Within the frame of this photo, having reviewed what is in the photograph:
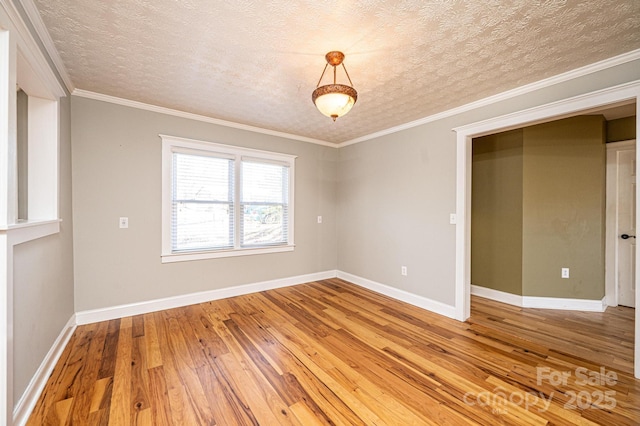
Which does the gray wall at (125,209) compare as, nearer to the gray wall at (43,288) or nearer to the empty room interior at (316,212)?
the empty room interior at (316,212)

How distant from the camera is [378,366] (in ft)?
7.13

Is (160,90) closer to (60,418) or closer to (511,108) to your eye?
(60,418)

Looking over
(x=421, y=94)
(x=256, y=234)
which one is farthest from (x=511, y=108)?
(x=256, y=234)

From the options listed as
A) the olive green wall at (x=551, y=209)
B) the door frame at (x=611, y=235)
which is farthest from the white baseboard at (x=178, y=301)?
the door frame at (x=611, y=235)

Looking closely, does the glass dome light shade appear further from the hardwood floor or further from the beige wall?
the beige wall

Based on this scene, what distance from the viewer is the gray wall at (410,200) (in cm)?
316

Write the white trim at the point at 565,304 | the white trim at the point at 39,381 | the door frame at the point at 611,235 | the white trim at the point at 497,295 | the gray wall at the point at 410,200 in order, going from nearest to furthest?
the white trim at the point at 39,381 → the gray wall at the point at 410,200 → the white trim at the point at 565,304 → the door frame at the point at 611,235 → the white trim at the point at 497,295

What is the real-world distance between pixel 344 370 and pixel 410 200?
2420mm

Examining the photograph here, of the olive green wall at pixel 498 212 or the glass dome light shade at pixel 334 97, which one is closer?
the glass dome light shade at pixel 334 97

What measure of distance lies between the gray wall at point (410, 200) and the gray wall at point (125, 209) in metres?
1.95

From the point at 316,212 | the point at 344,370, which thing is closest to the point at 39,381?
the point at 344,370

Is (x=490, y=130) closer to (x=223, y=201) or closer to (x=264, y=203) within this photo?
(x=264, y=203)

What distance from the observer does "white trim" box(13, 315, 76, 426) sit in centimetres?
154

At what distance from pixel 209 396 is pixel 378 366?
1.32 m
